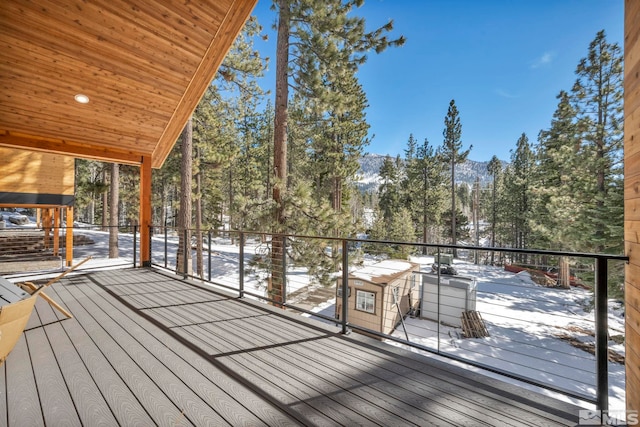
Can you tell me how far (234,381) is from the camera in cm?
190

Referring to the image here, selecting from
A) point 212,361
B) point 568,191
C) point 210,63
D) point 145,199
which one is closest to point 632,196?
point 212,361

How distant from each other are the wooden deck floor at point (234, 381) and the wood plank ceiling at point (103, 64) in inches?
124

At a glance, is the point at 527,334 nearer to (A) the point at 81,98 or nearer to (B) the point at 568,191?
(B) the point at 568,191

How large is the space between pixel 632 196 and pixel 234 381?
2.57 m

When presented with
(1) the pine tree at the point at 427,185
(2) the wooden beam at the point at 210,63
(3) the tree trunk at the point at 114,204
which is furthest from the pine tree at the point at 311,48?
(1) the pine tree at the point at 427,185

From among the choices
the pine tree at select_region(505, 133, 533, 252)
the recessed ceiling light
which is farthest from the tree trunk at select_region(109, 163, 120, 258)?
the pine tree at select_region(505, 133, 533, 252)

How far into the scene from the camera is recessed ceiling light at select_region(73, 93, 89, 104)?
4.18m

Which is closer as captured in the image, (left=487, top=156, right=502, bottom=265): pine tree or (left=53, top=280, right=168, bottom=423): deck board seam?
(left=53, top=280, right=168, bottom=423): deck board seam

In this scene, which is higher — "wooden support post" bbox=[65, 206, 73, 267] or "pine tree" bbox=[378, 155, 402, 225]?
"pine tree" bbox=[378, 155, 402, 225]

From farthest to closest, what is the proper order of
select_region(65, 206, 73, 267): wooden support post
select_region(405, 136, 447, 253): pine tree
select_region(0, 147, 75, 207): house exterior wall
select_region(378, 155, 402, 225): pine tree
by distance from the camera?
select_region(378, 155, 402, 225): pine tree → select_region(405, 136, 447, 253): pine tree → select_region(65, 206, 73, 267): wooden support post → select_region(0, 147, 75, 207): house exterior wall

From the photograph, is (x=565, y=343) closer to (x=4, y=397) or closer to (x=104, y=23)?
(x=4, y=397)

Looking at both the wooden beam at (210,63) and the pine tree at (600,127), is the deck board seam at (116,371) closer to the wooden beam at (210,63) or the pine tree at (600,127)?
the wooden beam at (210,63)

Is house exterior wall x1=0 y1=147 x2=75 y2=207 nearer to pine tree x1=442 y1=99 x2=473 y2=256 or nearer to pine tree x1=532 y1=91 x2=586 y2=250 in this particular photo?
pine tree x1=532 y1=91 x2=586 y2=250

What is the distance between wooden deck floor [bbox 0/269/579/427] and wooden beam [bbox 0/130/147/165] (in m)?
3.37
